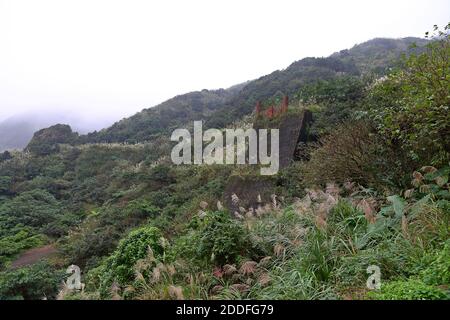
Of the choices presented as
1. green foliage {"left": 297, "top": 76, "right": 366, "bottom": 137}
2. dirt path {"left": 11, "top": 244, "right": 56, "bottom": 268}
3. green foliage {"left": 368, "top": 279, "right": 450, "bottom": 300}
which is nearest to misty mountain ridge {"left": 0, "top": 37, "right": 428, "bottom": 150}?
green foliage {"left": 297, "top": 76, "right": 366, "bottom": 137}

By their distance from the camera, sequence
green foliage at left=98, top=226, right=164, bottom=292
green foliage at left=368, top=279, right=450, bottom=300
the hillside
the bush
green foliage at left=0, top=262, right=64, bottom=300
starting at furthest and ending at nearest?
the hillside
green foliage at left=0, top=262, right=64, bottom=300
the bush
green foliage at left=98, top=226, right=164, bottom=292
green foliage at left=368, top=279, right=450, bottom=300

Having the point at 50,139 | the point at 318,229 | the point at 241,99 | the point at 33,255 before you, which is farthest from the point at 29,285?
the point at 50,139

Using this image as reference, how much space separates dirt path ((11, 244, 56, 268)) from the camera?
10453 mm

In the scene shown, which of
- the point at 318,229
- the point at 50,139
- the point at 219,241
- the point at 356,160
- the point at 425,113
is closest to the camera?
the point at 318,229

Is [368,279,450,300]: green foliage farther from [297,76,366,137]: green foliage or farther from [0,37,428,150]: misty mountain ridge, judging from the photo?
[0,37,428,150]: misty mountain ridge

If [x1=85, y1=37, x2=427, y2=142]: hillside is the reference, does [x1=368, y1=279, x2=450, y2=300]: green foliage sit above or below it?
below

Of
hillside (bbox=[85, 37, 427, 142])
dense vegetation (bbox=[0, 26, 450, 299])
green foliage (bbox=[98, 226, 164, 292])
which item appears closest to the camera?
dense vegetation (bbox=[0, 26, 450, 299])

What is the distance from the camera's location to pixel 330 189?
5.16m

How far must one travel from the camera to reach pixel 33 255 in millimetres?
11320

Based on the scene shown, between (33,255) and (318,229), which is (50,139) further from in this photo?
(318,229)

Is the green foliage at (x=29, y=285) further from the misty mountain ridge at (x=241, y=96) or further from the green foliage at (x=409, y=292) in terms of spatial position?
the misty mountain ridge at (x=241, y=96)

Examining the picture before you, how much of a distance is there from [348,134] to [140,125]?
31.1 meters
